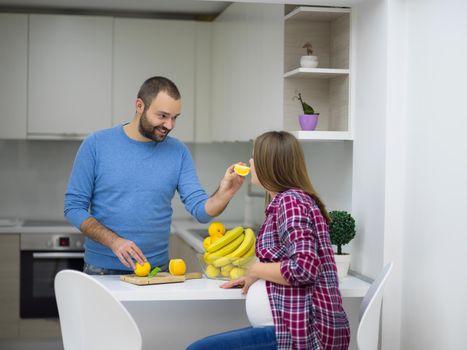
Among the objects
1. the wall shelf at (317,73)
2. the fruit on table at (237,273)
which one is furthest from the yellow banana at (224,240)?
the wall shelf at (317,73)

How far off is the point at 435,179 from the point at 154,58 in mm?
3106

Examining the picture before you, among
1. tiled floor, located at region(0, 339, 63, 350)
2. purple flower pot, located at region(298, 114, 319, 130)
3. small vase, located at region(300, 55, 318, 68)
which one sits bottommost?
tiled floor, located at region(0, 339, 63, 350)

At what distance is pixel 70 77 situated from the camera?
536 cm

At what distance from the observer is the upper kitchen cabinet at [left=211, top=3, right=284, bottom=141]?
12.2 feet

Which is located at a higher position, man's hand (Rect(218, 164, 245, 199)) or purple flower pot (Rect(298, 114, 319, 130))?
purple flower pot (Rect(298, 114, 319, 130))

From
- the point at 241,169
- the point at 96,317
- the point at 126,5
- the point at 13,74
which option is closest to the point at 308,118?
the point at 241,169

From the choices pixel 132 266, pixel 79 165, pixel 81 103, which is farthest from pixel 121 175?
pixel 81 103

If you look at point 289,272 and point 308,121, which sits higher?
point 308,121

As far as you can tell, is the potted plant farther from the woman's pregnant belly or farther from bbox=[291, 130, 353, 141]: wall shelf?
the woman's pregnant belly

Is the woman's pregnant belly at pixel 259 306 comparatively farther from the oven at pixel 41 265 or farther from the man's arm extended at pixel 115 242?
the oven at pixel 41 265

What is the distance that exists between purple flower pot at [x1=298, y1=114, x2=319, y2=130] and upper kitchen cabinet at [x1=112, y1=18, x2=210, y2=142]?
2.25 m

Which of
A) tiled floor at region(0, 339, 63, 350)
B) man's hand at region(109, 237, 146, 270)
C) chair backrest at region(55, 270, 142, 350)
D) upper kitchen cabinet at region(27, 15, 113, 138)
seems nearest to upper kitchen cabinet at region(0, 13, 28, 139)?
upper kitchen cabinet at region(27, 15, 113, 138)

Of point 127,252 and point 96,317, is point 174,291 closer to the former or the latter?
point 127,252

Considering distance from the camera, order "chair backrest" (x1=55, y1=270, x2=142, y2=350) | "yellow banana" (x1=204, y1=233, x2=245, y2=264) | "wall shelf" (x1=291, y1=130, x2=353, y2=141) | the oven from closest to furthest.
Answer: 1. "chair backrest" (x1=55, y1=270, x2=142, y2=350)
2. "yellow banana" (x1=204, y1=233, x2=245, y2=264)
3. "wall shelf" (x1=291, y1=130, x2=353, y2=141)
4. the oven
